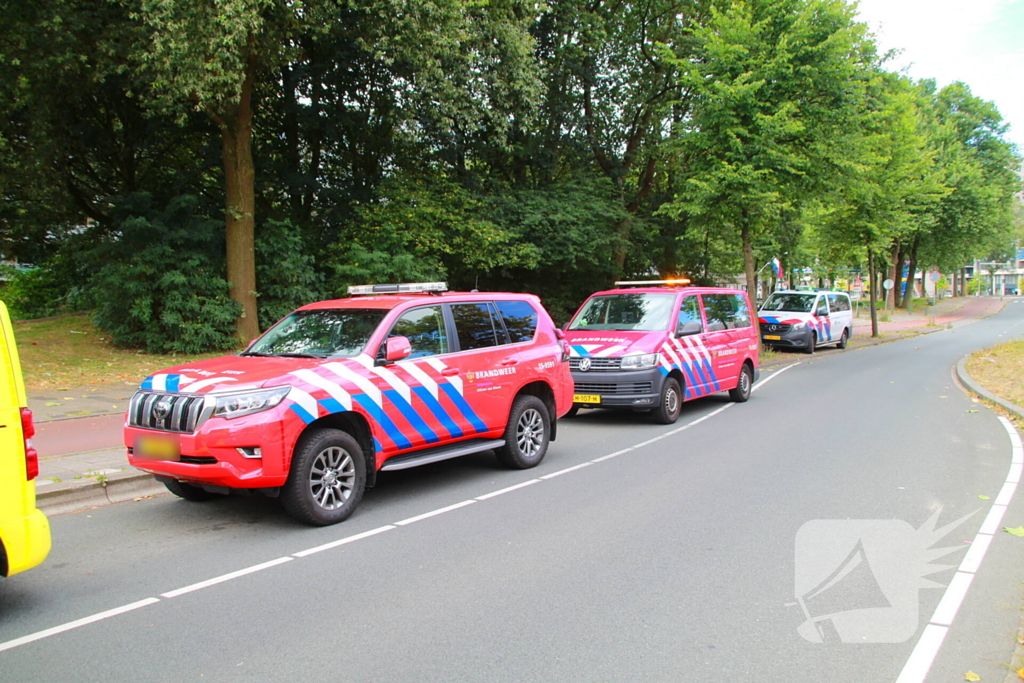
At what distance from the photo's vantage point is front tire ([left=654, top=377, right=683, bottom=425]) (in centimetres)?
1123

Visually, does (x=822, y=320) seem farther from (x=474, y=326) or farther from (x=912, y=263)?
(x=912, y=263)

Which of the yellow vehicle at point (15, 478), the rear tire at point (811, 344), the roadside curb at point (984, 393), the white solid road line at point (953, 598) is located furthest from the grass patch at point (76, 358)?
the rear tire at point (811, 344)

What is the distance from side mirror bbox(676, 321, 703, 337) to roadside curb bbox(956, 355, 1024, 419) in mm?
4851

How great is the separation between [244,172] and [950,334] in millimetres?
33084

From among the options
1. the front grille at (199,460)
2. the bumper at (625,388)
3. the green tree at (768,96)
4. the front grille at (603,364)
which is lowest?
the bumper at (625,388)

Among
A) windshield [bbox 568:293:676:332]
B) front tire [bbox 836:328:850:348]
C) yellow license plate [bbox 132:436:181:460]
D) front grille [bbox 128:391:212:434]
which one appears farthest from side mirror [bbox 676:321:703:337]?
front tire [bbox 836:328:850:348]

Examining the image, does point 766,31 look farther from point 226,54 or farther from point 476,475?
point 476,475

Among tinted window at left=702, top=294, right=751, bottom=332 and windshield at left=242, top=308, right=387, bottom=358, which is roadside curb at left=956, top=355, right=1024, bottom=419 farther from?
windshield at left=242, top=308, right=387, bottom=358

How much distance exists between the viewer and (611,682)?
3.57 meters

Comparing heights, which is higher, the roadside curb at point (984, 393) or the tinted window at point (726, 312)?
the tinted window at point (726, 312)

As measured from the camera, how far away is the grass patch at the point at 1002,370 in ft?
46.2

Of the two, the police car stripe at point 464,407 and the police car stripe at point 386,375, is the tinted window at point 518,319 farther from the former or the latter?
the police car stripe at point 386,375

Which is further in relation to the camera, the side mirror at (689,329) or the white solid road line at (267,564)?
the side mirror at (689,329)

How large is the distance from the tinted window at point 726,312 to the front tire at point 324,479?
7903 millimetres
